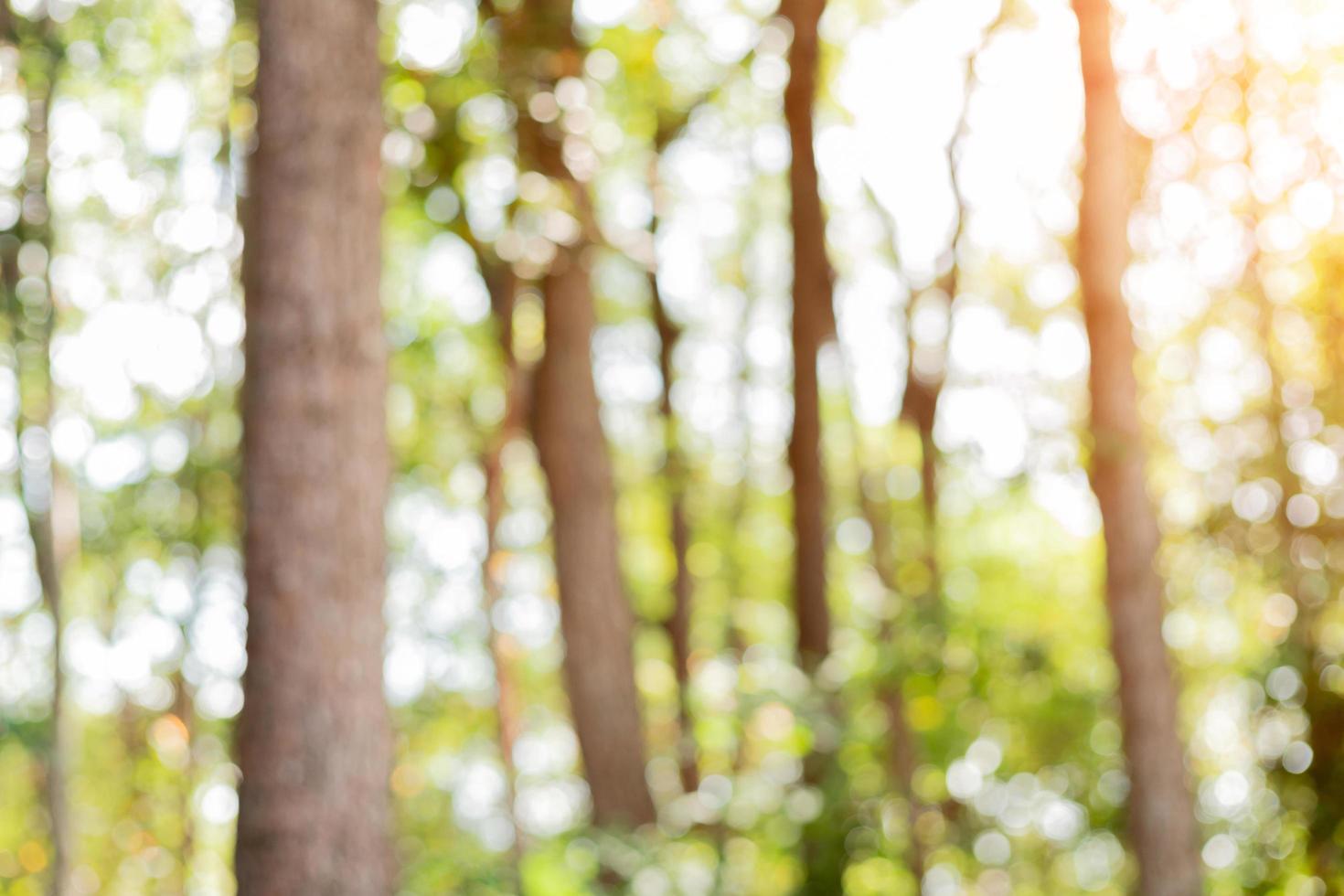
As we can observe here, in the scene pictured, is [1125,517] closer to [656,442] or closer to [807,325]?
[807,325]

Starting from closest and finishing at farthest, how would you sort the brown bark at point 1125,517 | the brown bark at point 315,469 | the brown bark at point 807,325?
the brown bark at point 315,469 → the brown bark at point 1125,517 → the brown bark at point 807,325

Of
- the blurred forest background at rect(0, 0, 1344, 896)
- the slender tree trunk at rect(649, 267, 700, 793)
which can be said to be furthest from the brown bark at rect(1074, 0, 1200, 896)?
the slender tree trunk at rect(649, 267, 700, 793)

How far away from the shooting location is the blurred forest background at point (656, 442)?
18.7 feet

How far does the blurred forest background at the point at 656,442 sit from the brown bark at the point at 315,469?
0.02 m

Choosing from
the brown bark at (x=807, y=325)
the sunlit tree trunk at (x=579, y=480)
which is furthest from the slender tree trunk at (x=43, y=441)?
the brown bark at (x=807, y=325)

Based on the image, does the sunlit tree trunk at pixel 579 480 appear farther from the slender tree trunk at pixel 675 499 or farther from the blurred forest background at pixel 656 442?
the slender tree trunk at pixel 675 499

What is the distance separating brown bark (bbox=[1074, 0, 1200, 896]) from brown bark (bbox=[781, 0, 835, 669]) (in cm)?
234

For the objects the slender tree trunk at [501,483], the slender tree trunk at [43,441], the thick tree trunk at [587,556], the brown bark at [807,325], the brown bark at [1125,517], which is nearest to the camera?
the brown bark at [1125,517]

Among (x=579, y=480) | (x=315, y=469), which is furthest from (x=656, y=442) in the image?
(x=315, y=469)

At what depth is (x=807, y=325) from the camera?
1049 centimetres

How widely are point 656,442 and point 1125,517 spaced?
1167cm

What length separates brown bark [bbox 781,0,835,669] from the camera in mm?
10258

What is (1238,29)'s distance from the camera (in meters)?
10.9

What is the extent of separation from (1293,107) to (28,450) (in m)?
10.9
